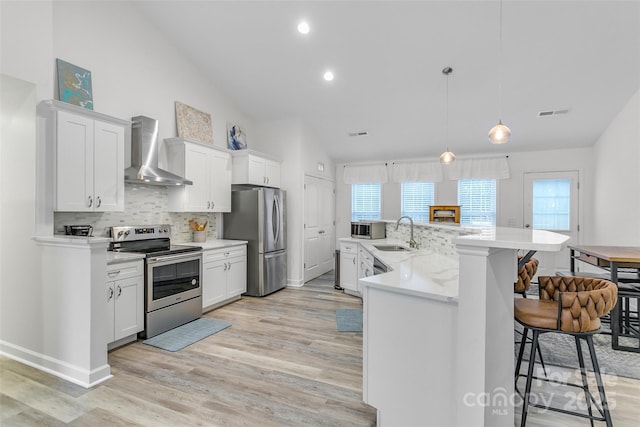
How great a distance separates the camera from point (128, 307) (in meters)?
2.99

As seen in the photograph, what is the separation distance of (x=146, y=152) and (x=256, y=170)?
166cm

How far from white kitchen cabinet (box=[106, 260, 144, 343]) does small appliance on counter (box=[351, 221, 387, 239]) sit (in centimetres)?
319

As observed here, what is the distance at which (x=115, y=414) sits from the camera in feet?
6.57

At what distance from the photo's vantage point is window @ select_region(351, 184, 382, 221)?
709 centimetres

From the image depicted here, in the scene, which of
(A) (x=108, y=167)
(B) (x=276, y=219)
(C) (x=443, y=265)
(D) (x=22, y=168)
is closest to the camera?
(C) (x=443, y=265)

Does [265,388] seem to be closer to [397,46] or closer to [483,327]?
[483,327]

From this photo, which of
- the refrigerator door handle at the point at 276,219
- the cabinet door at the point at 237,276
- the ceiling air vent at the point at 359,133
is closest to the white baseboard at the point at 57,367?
the cabinet door at the point at 237,276

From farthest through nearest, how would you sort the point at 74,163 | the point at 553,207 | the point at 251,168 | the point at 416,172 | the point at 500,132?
the point at 416,172 < the point at 553,207 < the point at 251,168 < the point at 500,132 < the point at 74,163

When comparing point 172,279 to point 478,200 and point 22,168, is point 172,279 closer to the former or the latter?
point 22,168

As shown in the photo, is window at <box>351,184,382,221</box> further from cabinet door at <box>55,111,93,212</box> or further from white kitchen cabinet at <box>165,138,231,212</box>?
cabinet door at <box>55,111,93,212</box>

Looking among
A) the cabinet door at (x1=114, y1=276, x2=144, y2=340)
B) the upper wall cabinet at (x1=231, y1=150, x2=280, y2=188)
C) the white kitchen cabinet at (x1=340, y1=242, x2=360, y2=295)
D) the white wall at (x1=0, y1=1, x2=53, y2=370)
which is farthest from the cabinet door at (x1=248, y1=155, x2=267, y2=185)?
the white wall at (x1=0, y1=1, x2=53, y2=370)

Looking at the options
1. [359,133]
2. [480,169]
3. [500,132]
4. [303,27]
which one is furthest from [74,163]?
[480,169]

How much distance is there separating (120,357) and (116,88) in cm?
293

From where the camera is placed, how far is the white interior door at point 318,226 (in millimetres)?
5762
